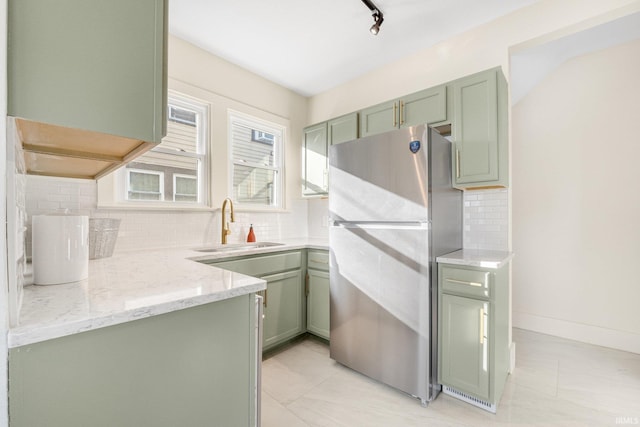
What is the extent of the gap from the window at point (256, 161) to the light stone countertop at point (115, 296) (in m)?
1.83

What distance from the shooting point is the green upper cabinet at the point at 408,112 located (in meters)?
2.20

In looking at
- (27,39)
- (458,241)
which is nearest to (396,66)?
(458,241)

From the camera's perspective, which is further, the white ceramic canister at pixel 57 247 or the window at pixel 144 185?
the window at pixel 144 185

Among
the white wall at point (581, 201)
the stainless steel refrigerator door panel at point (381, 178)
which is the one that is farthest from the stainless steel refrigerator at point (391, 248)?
the white wall at point (581, 201)

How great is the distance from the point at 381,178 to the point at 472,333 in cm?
115

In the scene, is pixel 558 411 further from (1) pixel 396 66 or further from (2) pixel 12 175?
(1) pixel 396 66

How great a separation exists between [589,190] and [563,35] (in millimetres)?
1515

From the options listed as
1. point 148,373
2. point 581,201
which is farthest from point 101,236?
point 581,201

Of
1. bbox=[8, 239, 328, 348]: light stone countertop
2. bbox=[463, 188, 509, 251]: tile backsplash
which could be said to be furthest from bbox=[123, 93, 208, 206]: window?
bbox=[463, 188, 509, 251]: tile backsplash

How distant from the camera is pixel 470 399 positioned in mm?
1828

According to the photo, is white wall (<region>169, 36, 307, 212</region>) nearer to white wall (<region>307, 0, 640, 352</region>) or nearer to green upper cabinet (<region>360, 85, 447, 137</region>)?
white wall (<region>307, 0, 640, 352</region>)

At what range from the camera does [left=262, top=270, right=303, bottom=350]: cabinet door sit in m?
2.41

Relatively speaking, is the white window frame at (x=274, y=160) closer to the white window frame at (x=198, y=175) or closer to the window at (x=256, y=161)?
the window at (x=256, y=161)

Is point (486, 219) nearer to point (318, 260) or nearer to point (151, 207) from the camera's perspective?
point (318, 260)
